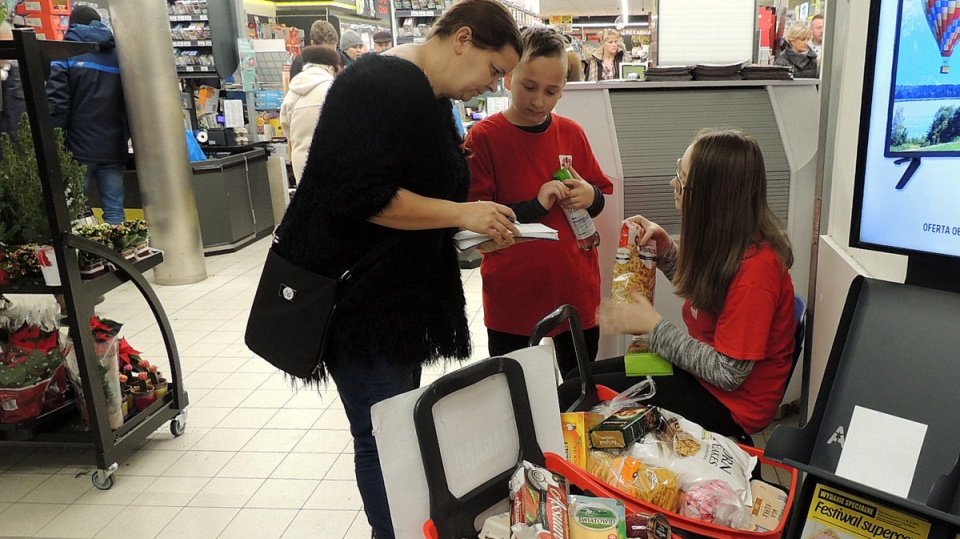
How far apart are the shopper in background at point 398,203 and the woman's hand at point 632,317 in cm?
42

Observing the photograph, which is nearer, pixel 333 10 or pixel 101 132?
pixel 101 132

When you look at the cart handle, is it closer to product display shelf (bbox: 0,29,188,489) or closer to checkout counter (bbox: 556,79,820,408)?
Answer: checkout counter (bbox: 556,79,820,408)

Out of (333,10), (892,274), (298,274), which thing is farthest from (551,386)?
(333,10)

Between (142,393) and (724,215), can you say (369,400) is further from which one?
(142,393)

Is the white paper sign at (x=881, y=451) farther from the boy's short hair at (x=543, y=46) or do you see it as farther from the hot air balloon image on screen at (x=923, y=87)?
the boy's short hair at (x=543, y=46)

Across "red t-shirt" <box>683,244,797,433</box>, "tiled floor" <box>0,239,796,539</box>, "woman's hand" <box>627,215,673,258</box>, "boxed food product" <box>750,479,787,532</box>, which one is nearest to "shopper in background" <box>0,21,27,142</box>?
"tiled floor" <box>0,239,796,539</box>

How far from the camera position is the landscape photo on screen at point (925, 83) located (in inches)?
39.4

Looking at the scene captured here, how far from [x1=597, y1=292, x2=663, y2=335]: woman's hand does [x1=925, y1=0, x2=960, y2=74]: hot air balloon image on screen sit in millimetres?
982

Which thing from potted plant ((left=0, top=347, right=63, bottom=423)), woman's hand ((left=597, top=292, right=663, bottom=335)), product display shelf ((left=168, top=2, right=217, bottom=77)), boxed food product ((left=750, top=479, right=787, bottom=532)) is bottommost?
potted plant ((left=0, top=347, right=63, bottom=423))

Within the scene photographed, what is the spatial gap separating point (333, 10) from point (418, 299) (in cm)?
1023

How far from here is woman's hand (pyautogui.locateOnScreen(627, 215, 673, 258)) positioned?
2064 mm

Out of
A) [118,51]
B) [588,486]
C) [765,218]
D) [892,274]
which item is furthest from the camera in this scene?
[118,51]

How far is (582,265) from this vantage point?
7.61ft

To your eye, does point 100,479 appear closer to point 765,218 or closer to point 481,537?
point 481,537
